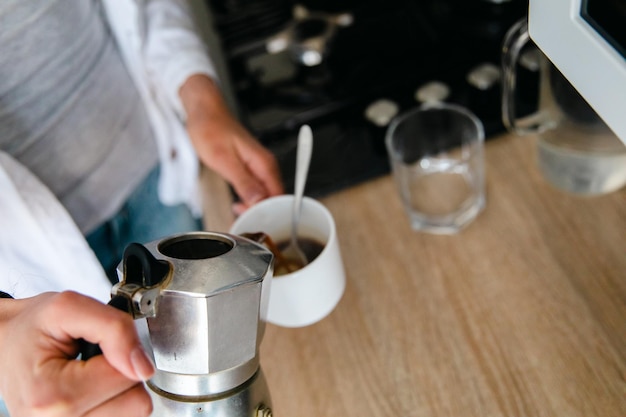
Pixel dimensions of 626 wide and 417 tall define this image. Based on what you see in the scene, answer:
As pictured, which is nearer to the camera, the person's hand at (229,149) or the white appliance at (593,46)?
the white appliance at (593,46)

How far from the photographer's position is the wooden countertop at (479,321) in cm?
50

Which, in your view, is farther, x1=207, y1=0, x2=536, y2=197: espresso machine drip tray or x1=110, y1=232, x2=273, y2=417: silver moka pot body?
x1=207, y1=0, x2=536, y2=197: espresso machine drip tray

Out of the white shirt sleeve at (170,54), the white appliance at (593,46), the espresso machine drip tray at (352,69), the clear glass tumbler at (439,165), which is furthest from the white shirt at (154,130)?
the white appliance at (593,46)

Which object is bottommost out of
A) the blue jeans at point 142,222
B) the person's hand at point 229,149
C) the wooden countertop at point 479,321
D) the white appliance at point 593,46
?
the wooden countertop at point 479,321

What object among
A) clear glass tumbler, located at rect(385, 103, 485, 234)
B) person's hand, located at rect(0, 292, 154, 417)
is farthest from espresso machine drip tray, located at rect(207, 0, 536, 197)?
person's hand, located at rect(0, 292, 154, 417)

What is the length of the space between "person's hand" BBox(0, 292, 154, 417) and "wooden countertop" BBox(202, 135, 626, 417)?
19 cm

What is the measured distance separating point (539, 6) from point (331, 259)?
0.24 meters

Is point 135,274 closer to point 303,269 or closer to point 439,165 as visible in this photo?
point 303,269

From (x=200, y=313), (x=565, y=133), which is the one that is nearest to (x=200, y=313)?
(x=200, y=313)

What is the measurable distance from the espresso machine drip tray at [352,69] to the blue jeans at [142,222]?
0.42 feet

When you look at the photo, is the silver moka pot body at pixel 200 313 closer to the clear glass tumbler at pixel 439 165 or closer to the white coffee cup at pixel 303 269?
the white coffee cup at pixel 303 269

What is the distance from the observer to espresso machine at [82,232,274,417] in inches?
14.2

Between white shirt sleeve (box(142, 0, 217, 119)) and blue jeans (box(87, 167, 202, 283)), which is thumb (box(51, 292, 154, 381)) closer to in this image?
blue jeans (box(87, 167, 202, 283))

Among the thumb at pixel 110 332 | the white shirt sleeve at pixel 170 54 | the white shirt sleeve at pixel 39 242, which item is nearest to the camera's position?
the thumb at pixel 110 332
